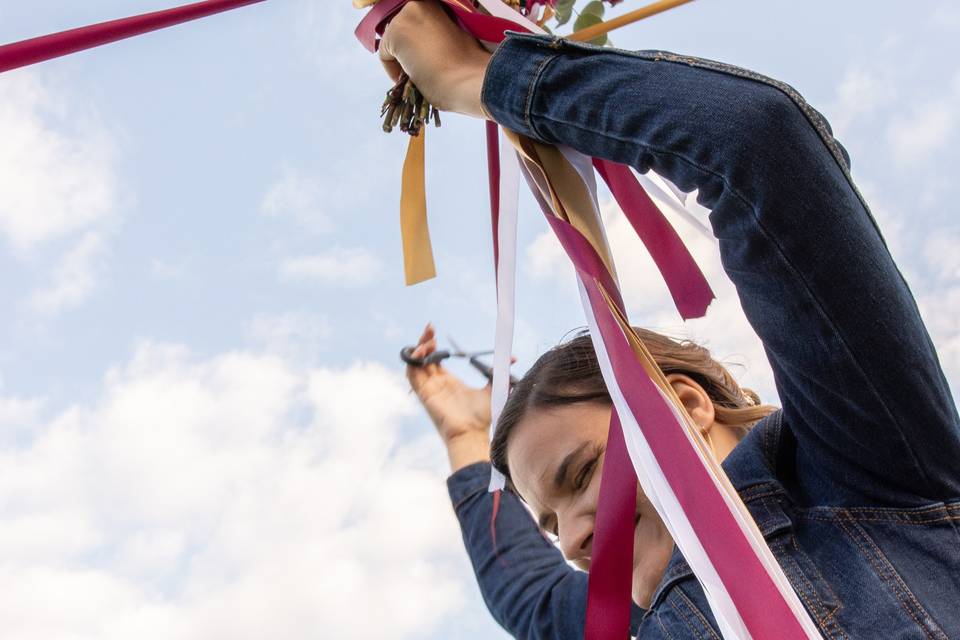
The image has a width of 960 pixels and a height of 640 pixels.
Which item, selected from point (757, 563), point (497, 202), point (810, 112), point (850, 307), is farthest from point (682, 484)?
point (497, 202)

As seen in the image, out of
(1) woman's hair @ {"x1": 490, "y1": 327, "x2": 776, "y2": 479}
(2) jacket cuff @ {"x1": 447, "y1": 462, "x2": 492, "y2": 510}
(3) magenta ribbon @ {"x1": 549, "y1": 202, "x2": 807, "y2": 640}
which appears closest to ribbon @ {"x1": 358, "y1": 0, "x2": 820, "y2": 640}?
(3) magenta ribbon @ {"x1": 549, "y1": 202, "x2": 807, "y2": 640}

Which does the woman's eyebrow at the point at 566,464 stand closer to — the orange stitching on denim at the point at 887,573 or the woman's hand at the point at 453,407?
the orange stitching on denim at the point at 887,573

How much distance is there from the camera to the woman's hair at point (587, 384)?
1251mm

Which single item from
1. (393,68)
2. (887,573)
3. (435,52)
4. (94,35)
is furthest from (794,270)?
(94,35)

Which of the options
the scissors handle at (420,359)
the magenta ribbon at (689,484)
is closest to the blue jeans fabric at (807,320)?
the magenta ribbon at (689,484)

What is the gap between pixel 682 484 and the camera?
2.57 ft

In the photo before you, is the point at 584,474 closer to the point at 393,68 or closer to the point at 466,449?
the point at 393,68

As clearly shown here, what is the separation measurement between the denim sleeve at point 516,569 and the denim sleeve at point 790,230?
90cm

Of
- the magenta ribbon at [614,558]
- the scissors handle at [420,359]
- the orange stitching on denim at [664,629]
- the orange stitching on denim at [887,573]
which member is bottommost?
the orange stitching on denim at [887,573]

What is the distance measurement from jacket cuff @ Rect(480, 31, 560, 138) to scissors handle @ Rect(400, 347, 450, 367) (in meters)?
1.03

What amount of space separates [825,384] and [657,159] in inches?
10.2

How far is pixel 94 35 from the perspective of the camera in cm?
92

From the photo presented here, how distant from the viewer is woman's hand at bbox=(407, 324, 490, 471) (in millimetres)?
1922

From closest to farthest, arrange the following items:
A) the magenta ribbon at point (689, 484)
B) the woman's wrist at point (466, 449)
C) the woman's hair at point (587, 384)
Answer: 1. the magenta ribbon at point (689, 484)
2. the woman's hair at point (587, 384)
3. the woman's wrist at point (466, 449)
